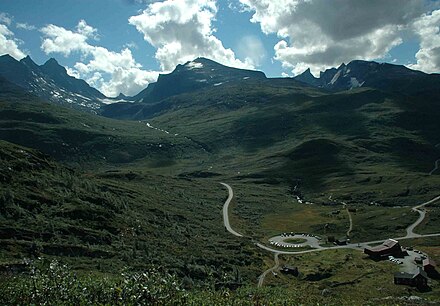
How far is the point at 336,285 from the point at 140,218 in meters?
45.8

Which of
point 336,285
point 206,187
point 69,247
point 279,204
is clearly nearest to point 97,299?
point 69,247

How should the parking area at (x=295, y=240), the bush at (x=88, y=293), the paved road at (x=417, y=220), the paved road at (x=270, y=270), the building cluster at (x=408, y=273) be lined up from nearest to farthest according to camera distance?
the bush at (x=88, y=293) → the paved road at (x=270, y=270) → the building cluster at (x=408, y=273) → the parking area at (x=295, y=240) → the paved road at (x=417, y=220)

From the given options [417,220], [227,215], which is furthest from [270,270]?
[417,220]

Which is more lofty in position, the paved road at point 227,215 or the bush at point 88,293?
the bush at point 88,293

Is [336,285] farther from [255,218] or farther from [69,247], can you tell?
[255,218]

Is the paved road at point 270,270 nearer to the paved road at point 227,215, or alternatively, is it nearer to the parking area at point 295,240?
the parking area at point 295,240

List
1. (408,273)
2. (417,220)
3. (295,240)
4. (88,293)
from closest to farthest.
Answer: (88,293) → (408,273) → (295,240) → (417,220)

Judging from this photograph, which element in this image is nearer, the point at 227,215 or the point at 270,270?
the point at 270,270

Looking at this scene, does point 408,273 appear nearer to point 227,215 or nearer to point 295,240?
point 295,240

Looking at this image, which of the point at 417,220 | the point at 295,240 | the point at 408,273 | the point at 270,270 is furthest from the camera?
the point at 417,220

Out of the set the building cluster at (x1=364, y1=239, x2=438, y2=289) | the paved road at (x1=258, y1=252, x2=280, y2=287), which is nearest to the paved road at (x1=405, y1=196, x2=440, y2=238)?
the building cluster at (x1=364, y1=239, x2=438, y2=289)

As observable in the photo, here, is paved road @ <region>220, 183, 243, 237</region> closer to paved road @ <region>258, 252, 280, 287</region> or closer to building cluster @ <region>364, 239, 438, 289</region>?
paved road @ <region>258, 252, 280, 287</region>

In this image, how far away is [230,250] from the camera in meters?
85.4

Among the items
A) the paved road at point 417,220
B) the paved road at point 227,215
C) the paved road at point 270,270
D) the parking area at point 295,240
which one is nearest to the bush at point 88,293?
the paved road at point 270,270
